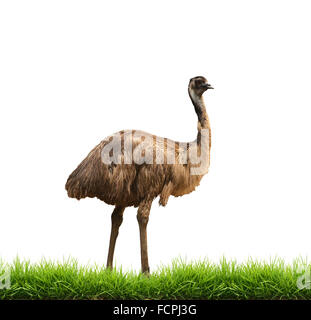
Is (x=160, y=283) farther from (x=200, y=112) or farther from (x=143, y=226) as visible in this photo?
(x=200, y=112)

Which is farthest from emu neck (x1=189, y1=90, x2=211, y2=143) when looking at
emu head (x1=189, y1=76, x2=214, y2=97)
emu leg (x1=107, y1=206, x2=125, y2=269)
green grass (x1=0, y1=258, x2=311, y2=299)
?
green grass (x1=0, y1=258, x2=311, y2=299)

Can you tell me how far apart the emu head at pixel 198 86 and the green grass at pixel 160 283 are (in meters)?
1.34

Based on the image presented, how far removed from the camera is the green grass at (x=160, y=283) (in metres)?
4.51

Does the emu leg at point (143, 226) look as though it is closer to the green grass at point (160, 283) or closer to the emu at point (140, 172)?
the emu at point (140, 172)

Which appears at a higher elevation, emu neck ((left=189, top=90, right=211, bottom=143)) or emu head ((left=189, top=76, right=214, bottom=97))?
emu head ((left=189, top=76, right=214, bottom=97))

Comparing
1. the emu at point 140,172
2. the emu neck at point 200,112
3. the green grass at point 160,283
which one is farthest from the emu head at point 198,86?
the green grass at point 160,283

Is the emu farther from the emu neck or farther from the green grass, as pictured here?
the green grass

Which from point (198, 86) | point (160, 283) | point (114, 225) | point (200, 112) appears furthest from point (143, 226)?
point (198, 86)

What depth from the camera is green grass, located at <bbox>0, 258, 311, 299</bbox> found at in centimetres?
451

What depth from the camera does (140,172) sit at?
16.1 feet

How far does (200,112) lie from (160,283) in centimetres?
139

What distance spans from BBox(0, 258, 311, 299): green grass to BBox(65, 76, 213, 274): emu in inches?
11.4
